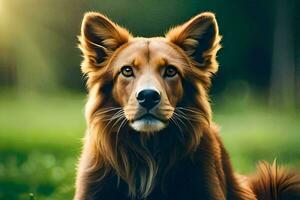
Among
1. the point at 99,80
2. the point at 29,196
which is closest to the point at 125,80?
the point at 99,80

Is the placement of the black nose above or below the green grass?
above

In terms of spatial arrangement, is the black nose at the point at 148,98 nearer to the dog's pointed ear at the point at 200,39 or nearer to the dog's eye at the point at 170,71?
the dog's eye at the point at 170,71

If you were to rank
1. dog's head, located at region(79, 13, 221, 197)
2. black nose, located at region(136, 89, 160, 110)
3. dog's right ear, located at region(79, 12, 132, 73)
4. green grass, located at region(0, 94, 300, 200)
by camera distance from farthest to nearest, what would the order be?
green grass, located at region(0, 94, 300, 200), dog's right ear, located at region(79, 12, 132, 73), dog's head, located at region(79, 13, 221, 197), black nose, located at region(136, 89, 160, 110)

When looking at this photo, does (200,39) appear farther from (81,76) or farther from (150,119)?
(81,76)

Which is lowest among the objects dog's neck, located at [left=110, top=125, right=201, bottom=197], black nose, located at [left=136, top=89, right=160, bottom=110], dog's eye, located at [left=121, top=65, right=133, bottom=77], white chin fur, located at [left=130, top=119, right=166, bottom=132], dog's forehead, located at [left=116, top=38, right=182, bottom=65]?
dog's neck, located at [left=110, top=125, right=201, bottom=197]

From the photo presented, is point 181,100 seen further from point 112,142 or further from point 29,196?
point 29,196

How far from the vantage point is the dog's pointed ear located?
3207 millimetres

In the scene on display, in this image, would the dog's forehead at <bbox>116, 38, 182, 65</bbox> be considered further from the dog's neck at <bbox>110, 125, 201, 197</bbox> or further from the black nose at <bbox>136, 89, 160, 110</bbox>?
the dog's neck at <bbox>110, 125, 201, 197</bbox>

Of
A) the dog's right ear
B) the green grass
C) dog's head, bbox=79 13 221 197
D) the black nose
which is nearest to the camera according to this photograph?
the black nose

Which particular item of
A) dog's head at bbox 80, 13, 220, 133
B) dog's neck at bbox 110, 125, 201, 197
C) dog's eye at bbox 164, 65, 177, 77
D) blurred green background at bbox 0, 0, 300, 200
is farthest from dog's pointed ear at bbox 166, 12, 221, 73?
blurred green background at bbox 0, 0, 300, 200

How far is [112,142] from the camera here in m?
3.16

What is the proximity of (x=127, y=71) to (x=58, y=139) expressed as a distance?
3.45ft

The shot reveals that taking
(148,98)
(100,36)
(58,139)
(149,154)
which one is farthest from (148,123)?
(58,139)

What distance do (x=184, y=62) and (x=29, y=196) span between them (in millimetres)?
1163
